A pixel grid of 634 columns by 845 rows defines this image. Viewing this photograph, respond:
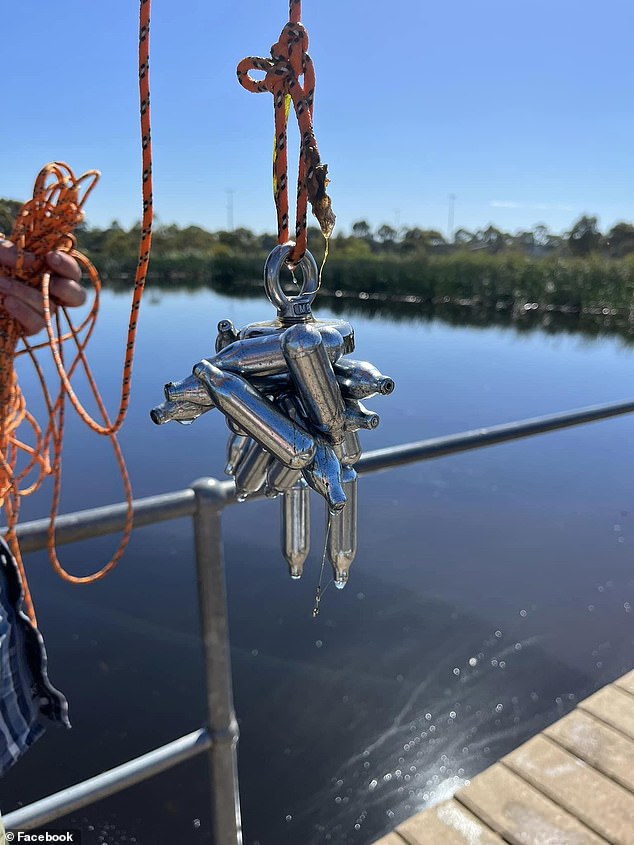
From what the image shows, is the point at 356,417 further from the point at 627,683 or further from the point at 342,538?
the point at 627,683

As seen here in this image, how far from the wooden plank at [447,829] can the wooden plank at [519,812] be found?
2 centimetres

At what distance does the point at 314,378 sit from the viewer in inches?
25.0

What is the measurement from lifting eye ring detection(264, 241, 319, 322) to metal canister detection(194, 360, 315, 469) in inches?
4.0

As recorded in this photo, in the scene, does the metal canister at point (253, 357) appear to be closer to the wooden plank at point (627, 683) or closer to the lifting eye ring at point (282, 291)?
the lifting eye ring at point (282, 291)

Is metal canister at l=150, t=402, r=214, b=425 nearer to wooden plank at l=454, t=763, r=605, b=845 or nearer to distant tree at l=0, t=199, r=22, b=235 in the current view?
distant tree at l=0, t=199, r=22, b=235

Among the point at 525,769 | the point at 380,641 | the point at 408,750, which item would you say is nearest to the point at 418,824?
the point at 525,769

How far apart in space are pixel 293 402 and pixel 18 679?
1.44 feet

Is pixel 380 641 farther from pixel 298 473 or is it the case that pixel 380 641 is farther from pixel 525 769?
pixel 298 473

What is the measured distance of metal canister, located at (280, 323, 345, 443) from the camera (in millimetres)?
619

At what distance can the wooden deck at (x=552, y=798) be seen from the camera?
1.18 meters

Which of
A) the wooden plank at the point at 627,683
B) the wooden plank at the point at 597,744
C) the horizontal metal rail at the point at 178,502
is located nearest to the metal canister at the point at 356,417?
the horizontal metal rail at the point at 178,502

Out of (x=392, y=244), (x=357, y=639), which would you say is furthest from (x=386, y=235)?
(x=357, y=639)

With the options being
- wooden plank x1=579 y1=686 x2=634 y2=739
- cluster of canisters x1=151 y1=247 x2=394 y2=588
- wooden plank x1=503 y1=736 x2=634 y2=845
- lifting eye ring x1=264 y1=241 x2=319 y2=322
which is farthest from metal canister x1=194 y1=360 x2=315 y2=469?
wooden plank x1=579 y1=686 x2=634 y2=739

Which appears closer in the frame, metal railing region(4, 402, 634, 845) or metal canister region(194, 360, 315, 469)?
metal canister region(194, 360, 315, 469)
